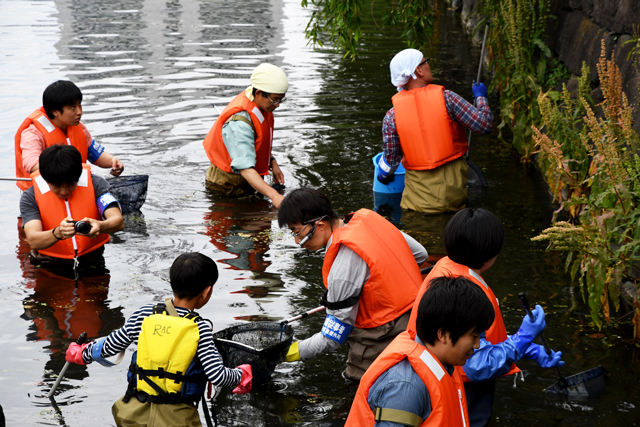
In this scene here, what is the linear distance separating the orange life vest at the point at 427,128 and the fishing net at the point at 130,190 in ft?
9.04

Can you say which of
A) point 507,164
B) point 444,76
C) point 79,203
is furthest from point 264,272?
point 444,76

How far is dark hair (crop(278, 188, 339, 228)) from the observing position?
365cm

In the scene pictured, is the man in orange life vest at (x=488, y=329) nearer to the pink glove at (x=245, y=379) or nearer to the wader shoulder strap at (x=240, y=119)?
the pink glove at (x=245, y=379)

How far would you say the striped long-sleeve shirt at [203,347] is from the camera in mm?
3432

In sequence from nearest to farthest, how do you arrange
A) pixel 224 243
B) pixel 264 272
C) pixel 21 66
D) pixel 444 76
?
pixel 264 272, pixel 224 243, pixel 444 76, pixel 21 66

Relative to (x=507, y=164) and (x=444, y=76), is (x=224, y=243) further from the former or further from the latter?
(x=444, y=76)

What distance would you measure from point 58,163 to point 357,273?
2.96m

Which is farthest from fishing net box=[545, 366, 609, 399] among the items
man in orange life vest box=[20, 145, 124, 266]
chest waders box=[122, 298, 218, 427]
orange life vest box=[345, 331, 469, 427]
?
man in orange life vest box=[20, 145, 124, 266]

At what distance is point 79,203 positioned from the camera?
5602 mm

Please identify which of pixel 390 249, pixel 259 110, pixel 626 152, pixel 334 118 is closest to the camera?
pixel 390 249

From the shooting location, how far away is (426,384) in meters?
2.43

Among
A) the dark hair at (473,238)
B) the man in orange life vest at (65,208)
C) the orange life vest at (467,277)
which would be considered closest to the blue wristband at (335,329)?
the orange life vest at (467,277)

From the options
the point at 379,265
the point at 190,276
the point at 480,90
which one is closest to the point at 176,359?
the point at 190,276

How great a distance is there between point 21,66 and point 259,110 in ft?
31.6
